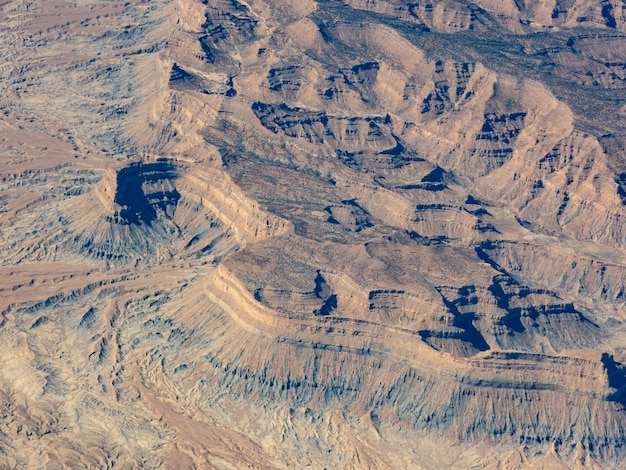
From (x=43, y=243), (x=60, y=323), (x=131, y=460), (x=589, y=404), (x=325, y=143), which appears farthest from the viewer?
(x=325, y=143)

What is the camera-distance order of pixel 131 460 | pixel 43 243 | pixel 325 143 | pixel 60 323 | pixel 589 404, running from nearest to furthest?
pixel 131 460
pixel 589 404
pixel 60 323
pixel 43 243
pixel 325 143

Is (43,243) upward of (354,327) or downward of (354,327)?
downward

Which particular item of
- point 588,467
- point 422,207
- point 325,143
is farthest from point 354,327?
point 325,143

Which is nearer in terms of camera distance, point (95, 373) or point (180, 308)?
point (95, 373)

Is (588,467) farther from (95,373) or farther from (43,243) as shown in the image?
(43,243)

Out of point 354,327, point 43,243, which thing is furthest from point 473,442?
point 43,243

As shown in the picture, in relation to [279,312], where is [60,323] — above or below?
below

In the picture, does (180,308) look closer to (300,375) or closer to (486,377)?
(300,375)

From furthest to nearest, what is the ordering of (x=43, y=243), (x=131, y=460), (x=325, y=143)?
1. (x=325, y=143)
2. (x=43, y=243)
3. (x=131, y=460)

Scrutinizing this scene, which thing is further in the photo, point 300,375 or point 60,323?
point 60,323
